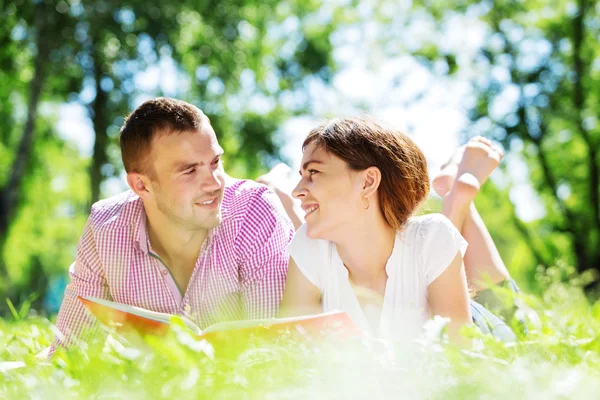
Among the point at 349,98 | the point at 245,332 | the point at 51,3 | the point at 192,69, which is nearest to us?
the point at 245,332

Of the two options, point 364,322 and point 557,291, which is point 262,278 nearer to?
point 364,322

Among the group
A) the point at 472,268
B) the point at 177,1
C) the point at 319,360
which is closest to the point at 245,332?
the point at 319,360

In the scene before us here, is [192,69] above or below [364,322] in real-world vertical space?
above

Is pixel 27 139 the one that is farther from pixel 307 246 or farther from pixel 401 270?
pixel 401 270

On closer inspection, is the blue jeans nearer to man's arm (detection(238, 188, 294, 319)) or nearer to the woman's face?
the woman's face

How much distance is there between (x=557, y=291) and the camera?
374cm

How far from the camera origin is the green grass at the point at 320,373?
126 centimetres

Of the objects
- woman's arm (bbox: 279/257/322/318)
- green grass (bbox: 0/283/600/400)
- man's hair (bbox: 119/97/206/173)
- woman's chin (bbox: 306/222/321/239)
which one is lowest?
woman's arm (bbox: 279/257/322/318)

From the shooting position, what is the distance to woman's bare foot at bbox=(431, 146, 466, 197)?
13.2ft

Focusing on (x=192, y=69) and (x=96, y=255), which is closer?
(x=96, y=255)

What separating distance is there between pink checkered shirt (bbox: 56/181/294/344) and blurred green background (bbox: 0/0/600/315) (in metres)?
10.7

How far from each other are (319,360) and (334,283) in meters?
1.66

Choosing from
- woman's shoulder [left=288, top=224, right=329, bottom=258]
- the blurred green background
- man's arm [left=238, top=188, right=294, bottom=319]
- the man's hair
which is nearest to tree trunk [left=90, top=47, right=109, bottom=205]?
the blurred green background

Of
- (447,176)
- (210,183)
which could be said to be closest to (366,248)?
(210,183)
